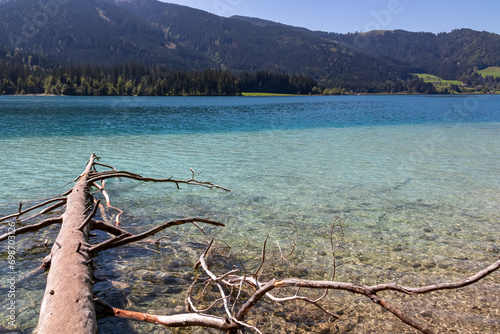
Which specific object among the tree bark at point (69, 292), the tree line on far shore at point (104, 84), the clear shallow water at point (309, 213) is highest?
the tree line on far shore at point (104, 84)

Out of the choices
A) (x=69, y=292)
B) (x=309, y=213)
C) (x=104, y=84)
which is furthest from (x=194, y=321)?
(x=104, y=84)

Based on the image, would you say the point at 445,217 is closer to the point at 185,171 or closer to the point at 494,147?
the point at 185,171

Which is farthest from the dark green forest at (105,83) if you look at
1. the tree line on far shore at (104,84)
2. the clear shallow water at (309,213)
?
the clear shallow water at (309,213)

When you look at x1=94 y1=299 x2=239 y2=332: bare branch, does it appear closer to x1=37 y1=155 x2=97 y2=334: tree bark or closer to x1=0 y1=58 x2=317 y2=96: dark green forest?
x1=37 y1=155 x2=97 y2=334: tree bark

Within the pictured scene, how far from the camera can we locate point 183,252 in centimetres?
705

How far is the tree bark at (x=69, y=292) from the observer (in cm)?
340

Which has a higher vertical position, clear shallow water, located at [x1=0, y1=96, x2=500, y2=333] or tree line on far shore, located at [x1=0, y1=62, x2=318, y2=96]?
tree line on far shore, located at [x1=0, y1=62, x2=318, y2=96]

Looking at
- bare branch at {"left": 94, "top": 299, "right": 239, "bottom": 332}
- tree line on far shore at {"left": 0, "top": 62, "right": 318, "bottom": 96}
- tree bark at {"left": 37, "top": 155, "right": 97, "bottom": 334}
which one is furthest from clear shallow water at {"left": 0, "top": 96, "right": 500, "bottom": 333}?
tree line on far shore at {"left": 0, "top": 62, "right": 318, "bottom": 96}

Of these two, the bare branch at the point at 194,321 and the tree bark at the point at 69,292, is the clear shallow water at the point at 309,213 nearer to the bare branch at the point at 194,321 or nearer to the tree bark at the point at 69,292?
the tree bark at the point at 69,292

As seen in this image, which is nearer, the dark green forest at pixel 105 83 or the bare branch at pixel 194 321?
the bare branch at pixel 194 321

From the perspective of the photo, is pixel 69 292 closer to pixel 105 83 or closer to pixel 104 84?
pixel 104 84

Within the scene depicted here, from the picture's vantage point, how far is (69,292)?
383 centimetres

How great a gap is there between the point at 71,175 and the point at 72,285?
38.4 ft

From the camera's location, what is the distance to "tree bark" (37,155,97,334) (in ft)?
11.2
